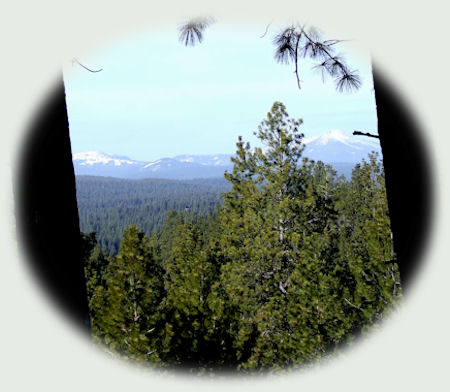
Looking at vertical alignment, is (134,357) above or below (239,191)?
below

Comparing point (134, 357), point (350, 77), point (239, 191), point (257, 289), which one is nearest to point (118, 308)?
point (134, 357)

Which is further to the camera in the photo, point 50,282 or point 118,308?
point 118,308

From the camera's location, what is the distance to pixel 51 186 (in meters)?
2.20

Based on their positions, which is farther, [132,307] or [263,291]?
[263,291]

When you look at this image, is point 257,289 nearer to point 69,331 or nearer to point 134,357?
point 134,357

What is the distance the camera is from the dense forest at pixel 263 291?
1406cm

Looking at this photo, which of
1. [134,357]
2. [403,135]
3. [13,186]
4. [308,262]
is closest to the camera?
[13,186]

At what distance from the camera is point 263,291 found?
611 inches

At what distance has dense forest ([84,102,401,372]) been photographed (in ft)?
46.1

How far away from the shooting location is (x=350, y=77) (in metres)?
3.72

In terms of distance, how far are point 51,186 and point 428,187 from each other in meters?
1.88

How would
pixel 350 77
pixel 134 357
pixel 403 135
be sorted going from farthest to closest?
1. pixel 134 357
2. pixel 350 77
3. pixel 403 135

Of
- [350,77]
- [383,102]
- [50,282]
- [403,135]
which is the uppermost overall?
[350,77]

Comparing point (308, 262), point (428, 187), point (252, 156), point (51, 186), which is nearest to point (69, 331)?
point (51, 186)
